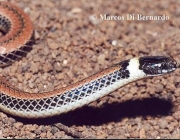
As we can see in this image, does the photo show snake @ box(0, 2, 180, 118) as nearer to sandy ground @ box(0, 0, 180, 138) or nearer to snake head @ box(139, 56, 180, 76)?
snake head @ box(139, 56, 180, 76)

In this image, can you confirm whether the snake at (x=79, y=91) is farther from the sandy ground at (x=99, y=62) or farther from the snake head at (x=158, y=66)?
the sandy ground at (x=99, y=62)

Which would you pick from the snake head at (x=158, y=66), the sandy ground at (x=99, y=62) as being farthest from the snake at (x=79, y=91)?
the sandy ground at (x=99, y=62)

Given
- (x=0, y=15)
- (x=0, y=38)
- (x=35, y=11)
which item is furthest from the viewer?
(x=35, y=11)

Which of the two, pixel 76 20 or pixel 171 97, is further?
pixel 76 20

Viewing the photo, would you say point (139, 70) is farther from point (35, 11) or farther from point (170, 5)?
point (170, 5)

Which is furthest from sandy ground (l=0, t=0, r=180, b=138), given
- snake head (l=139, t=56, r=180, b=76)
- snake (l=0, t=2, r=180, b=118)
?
snake head (l=139, t=56, r=180, b=76)

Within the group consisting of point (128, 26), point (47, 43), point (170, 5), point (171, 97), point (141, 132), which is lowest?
point (141, 132)

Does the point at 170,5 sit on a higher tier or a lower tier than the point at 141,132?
higher

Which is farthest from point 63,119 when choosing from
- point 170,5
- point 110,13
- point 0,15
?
point 170,5

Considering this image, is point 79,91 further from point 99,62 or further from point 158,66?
point 99,62
